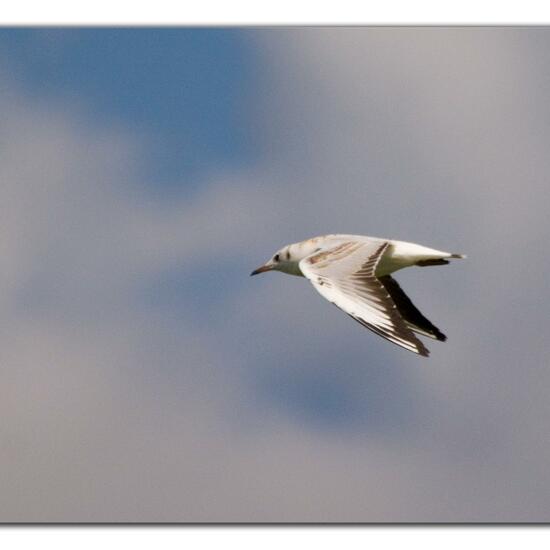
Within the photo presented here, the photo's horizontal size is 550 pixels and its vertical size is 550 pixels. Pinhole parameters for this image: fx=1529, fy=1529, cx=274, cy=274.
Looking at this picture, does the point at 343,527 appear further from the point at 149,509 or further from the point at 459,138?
the point at 459,138

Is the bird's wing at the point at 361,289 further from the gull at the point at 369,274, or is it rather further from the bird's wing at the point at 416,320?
the bird's wing at the point at 416,320

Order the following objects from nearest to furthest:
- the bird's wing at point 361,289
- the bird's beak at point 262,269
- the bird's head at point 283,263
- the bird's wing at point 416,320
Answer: the bird's wing at point 361,289 < the bird's wing at point 416,320 < the bird's head at point 283,263 < the bird's beak at point 262,269

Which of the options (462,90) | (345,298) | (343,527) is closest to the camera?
(345,298)

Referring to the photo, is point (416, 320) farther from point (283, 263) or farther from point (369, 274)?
point (283, 263)

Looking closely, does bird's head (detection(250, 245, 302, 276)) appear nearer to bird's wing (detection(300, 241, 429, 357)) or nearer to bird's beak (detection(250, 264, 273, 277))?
bird's beak (detection(250, 264, 273, 277))

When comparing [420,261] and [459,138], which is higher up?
[459,138]

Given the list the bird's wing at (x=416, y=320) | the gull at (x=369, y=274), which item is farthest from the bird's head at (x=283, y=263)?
the bird's wing at (x=416, y=320)

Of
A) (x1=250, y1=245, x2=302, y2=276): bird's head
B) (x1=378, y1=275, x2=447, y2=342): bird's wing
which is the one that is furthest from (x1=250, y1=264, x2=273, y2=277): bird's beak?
(x1=378, y1=275, x2=447, y2=342): bird's wing

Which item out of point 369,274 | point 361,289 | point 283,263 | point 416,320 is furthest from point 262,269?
point 361,289
